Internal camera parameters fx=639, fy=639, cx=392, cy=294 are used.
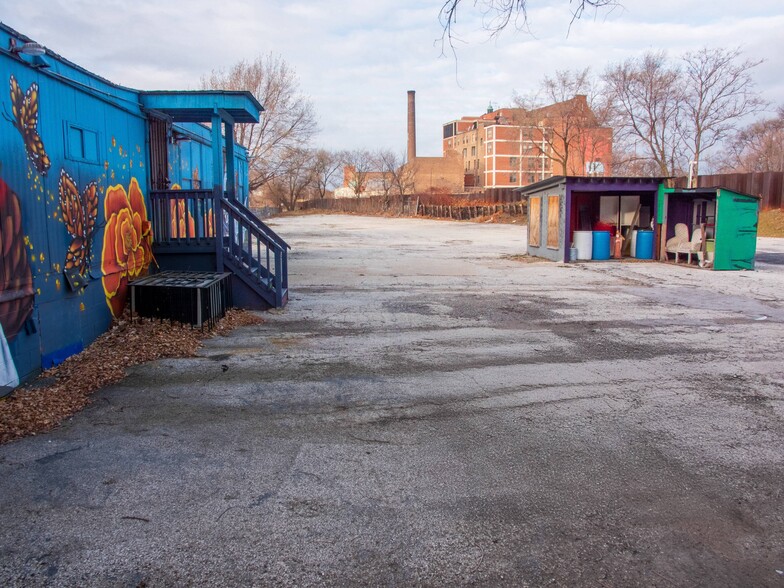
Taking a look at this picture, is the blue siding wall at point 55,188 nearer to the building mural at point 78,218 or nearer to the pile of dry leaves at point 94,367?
the building mural at point 78,218

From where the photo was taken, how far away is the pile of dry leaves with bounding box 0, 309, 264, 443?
521cm

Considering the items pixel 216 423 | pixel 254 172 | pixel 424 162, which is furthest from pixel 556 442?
pixel 424 162

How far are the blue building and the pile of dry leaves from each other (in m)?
0.19

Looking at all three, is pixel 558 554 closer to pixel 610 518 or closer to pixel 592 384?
pixel 610 518

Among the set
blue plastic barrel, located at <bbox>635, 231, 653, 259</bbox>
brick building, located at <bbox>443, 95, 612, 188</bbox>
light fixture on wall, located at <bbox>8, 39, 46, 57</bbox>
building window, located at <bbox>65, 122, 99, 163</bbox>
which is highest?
brick building, located at <bbox>443, 95, 612, 188</bbox>

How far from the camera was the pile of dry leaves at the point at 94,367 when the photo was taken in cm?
521

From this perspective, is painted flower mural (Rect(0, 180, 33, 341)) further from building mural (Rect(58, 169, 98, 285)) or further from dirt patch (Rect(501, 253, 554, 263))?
dirt patch (Rect(501, 253, 554, 263))

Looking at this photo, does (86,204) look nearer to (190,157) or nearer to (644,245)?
(190,157)

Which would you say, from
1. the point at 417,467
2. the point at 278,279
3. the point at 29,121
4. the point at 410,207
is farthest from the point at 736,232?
the point at 410,207

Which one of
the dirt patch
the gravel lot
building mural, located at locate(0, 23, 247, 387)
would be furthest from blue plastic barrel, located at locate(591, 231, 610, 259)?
building mural, located at locate(0, 23, 247, 387)

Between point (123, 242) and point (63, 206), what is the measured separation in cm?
188

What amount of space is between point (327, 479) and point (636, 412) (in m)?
2.97

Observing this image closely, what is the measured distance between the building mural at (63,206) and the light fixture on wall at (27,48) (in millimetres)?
24

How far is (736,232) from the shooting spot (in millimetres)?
17922
